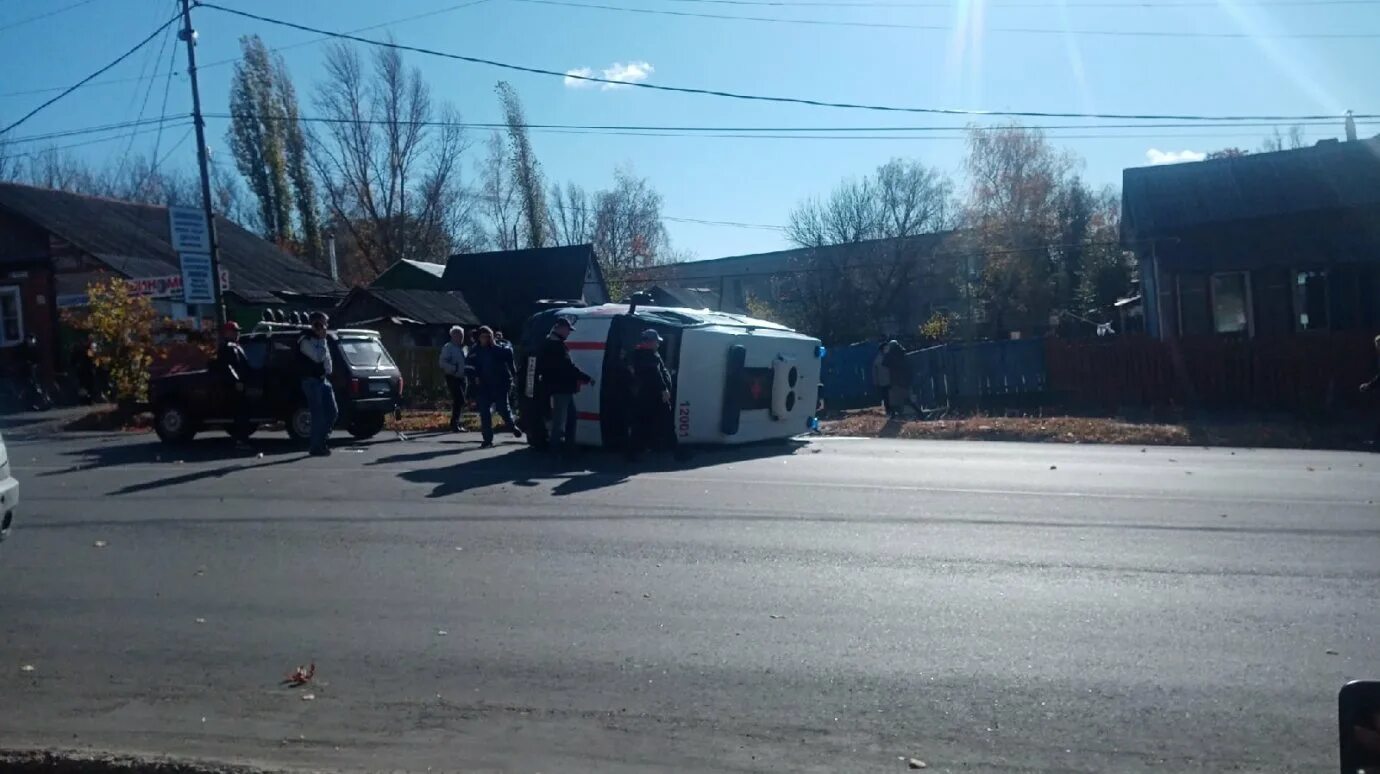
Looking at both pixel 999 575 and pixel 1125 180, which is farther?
pixel 1125 180

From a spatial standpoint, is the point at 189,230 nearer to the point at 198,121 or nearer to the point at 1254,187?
the point at 198,121

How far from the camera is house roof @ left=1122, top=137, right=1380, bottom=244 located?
91.1 ft

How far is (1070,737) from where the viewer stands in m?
5.29

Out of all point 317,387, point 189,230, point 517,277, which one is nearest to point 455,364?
point 317,387

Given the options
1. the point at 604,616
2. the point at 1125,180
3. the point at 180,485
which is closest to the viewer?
the point at 604,616

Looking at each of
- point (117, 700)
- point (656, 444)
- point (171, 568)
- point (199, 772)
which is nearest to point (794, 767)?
point (199, 772)

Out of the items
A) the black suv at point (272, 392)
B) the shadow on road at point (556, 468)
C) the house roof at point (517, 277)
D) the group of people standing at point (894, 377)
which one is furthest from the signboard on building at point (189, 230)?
the house roof at point (517, 277)

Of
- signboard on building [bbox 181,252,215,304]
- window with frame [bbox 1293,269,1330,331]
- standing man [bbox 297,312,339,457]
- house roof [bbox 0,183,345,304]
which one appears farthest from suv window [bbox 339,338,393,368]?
window with frame [bbox 1293,269,1330,331]

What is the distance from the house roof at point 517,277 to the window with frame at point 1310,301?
23902 mm

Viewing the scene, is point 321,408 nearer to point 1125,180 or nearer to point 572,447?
point 572,447

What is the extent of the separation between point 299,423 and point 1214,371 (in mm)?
16174

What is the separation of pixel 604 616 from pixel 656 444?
23.1ft

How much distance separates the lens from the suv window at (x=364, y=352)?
59.7 ft

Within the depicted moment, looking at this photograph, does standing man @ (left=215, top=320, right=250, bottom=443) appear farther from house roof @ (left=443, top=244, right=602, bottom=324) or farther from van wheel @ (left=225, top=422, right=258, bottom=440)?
house roof @ (left=443, top=244, right=602, bottom=324)
